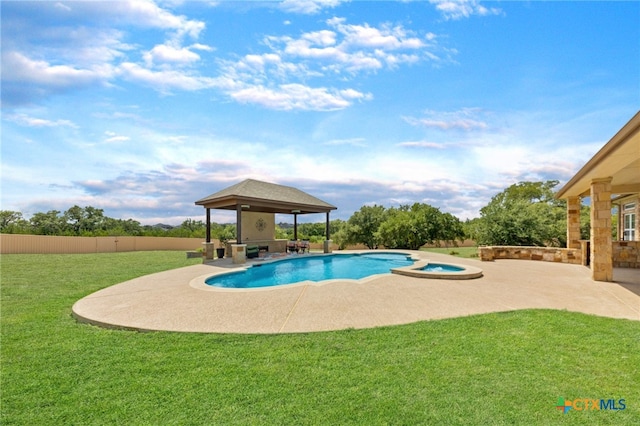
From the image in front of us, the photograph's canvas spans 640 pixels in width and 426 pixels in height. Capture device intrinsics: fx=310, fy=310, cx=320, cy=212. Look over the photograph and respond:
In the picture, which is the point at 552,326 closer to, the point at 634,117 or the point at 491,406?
the point at 491,406

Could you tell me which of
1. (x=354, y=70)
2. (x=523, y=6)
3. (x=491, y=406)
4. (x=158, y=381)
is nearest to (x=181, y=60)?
(x=354, y=70)

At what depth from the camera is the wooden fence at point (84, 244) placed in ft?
62.3

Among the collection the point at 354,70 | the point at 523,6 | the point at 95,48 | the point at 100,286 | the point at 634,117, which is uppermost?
the point at 523,6

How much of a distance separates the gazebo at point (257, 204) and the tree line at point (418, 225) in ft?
18.5

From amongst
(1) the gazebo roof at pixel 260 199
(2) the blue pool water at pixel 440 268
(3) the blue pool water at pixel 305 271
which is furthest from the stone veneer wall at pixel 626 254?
(1) the gazebo roof at pixel 260 199

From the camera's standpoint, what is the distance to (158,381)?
3336 millimetres

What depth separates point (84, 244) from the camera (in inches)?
835

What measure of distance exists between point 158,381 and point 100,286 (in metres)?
7.02

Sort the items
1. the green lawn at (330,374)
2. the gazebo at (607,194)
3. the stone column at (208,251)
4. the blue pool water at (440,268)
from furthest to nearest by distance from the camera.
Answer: the stone column at (208,251), the blue pool water at (440,268), the gazebo at (607,194), the green lawn at (330,374)

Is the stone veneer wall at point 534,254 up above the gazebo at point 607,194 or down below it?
below

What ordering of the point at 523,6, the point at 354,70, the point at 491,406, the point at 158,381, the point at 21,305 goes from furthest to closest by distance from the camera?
1. the point at 354,70
2. the point at 523,6
3. the point at 21,305
4. the point at 158,381
5. the point at 491,406

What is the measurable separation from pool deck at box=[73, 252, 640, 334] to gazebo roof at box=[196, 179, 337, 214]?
19.3ft

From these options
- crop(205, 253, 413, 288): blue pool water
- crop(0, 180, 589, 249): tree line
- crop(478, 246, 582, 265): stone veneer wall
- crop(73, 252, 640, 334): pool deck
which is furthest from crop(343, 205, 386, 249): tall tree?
crop(73, 252, 640, 334): pool deck

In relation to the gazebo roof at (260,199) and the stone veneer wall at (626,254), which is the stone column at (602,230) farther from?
the gazebo roof at (260,199)
